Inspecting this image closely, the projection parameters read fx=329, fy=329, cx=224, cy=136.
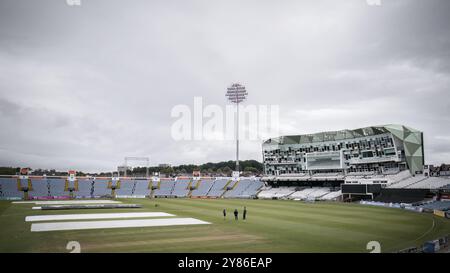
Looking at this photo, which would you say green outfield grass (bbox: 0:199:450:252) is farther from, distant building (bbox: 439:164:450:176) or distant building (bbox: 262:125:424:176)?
distant building (bbox: 262:125:424:176)

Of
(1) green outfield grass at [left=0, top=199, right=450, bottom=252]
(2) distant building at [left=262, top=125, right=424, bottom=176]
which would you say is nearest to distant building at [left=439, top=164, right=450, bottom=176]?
(2) distant building at [left=262, top=125, right=424, bottom=176]

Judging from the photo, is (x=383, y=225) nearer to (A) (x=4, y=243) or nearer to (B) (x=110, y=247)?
(B) (x=110, y=247)

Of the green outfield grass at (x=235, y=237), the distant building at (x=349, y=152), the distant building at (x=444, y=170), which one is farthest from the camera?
the distant building at (x=349, y=152)

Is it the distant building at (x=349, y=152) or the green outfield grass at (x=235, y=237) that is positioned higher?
the distant building at (x=349, y=152)

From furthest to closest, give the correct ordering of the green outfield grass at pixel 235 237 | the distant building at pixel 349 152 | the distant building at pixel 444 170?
the distant building at pixel 349 152 → the distant building at pixel 444 170 → the green outfield grass at pixel 235 237

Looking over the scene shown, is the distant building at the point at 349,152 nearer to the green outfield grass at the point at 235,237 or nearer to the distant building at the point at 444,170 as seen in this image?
the distant building at the point at 444,170

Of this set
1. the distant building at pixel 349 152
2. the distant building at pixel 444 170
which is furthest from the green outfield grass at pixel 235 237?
the distant building at pixel 349 152

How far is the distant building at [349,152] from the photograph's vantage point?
208 feet

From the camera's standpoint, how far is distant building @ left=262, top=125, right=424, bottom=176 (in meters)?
63.4

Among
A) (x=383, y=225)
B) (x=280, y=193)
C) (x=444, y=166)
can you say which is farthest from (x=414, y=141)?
(x=383, y=225)

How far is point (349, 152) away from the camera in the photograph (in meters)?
72.7

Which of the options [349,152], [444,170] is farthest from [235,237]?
[349,152]

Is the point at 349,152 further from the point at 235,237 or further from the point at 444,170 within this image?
the point at 235,237
